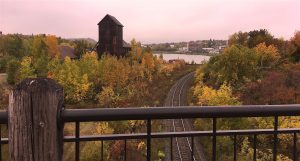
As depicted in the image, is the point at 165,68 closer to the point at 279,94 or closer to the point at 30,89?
the point at 279,94

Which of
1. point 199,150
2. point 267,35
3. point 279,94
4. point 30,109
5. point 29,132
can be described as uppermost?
point 267,35

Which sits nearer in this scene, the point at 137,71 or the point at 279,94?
the point at 279,94

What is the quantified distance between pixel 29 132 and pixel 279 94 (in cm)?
3079

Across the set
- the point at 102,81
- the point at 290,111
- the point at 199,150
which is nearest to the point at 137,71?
the point at 102,81

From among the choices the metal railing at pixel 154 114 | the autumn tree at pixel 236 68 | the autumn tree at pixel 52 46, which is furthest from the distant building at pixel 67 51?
the metal railing at pixel 154 114

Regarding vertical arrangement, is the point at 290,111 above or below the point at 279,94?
above

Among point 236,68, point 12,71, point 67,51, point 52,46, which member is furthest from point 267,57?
point 67,51

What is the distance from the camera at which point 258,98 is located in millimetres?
33031

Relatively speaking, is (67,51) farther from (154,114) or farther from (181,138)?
(154,114)

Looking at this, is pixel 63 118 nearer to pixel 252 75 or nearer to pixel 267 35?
pixel 252 75

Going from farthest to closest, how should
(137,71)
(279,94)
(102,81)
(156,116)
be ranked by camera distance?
(137,71), (102,81), (279,94), (156,116)

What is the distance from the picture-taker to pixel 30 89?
1.98 m

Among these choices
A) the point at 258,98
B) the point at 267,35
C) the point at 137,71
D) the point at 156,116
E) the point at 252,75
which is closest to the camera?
the point at 156,116

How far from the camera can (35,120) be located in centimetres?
202
